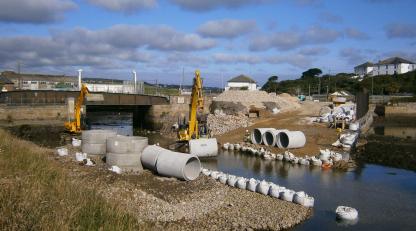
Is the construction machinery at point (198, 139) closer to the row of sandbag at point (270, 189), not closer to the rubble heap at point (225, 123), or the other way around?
the row of sandbag at point (270, 189)

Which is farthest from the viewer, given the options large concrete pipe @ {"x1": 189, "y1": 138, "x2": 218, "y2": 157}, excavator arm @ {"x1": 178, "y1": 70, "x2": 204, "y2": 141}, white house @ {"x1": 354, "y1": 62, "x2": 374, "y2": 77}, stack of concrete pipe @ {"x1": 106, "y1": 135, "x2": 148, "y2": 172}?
white house @ {"x1": 354, "y1": 62, "x2": 374, "y2": 77}

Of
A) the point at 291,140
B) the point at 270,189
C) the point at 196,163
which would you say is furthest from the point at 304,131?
the point at 270,189

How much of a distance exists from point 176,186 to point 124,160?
13.6 feet

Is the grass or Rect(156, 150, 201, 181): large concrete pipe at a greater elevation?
the grass

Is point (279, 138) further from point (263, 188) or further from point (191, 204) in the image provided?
point (191, 204)

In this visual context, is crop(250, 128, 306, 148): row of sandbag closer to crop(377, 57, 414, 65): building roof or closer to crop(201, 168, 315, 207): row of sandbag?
crop(201, 168, 315, 207): row of sandbag

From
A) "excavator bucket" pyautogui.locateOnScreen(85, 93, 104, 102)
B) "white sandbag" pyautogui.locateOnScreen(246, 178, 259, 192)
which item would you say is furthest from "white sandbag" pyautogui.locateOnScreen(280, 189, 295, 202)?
"excavator bucket" pyautogui.locateOnScreen(85, 93, 104, 102)

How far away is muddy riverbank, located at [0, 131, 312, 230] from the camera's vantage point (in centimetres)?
1298

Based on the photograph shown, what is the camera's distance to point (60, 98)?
46.3 m

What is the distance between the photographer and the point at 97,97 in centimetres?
4659

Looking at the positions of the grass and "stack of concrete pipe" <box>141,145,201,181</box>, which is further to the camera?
"stack of concrete pipe" <box>141,145,201,181</box>

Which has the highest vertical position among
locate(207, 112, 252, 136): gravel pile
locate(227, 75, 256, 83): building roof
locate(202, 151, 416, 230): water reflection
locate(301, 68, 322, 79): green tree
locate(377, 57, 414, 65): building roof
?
locate(377, 57, 414, 65): building roof

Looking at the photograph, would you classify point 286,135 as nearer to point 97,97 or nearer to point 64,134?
point 64,134

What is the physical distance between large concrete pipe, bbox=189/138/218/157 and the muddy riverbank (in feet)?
28.6
